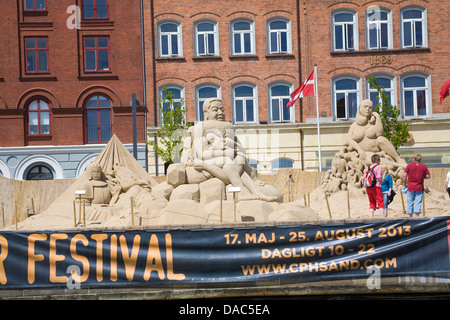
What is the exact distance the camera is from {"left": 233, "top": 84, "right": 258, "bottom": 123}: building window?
28.7 m

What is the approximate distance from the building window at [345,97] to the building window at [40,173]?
14.2m

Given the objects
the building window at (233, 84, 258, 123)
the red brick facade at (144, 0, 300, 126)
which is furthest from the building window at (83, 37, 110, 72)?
the building window at (233, 84, 258, 123)

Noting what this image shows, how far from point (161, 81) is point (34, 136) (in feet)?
22.1

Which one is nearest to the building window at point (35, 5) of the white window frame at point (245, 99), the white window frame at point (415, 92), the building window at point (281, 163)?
the white window frame at point (245, 99)

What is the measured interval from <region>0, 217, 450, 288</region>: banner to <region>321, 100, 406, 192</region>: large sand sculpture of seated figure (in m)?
8.65

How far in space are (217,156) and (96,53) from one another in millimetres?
18569

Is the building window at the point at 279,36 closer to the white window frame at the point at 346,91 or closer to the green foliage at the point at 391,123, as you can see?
the white window frame at the point at 346,91

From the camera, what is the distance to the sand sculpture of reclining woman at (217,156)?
12242 millimetres

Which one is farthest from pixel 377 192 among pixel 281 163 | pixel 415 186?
pixel 281 163

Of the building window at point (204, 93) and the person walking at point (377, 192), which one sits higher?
the building window at point (204, 93)

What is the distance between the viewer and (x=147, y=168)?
2820cm
